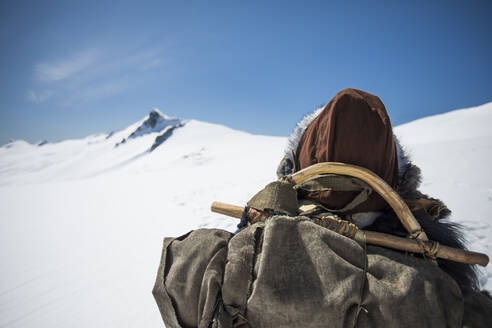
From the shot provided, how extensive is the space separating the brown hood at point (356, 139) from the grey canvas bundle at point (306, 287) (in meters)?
0.27

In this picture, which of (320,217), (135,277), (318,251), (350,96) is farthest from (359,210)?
(135,277)

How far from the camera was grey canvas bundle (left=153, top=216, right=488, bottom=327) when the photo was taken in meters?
0.70

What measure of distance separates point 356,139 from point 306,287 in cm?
68

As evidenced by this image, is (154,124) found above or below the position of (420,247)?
above

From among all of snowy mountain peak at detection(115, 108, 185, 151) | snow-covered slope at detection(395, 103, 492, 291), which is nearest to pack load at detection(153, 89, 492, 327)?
snow-covered slope at detection(395, 103, 492, 291)

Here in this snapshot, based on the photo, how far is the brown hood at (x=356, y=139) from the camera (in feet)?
3.37

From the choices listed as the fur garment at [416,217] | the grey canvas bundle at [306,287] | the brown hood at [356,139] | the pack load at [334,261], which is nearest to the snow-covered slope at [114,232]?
the fur garment at [416,217]

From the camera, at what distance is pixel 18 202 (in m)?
6.56

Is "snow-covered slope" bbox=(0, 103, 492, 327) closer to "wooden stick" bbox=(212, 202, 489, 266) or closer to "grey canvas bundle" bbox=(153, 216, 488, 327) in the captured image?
"wooden stick" bbox=(212, 202, 489, 266)

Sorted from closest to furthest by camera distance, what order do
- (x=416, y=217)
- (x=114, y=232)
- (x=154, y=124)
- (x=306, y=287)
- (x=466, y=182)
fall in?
(x=306, y=287) < (x=416, y=217) < (x=466, y=182) < (x=114, y=232) < (x=154, y=124)

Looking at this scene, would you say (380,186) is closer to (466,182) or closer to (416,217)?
(416,217)

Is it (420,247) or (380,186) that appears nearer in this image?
(420,247)

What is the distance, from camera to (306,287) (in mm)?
715

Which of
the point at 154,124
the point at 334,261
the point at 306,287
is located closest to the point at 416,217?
the point at 334,261
